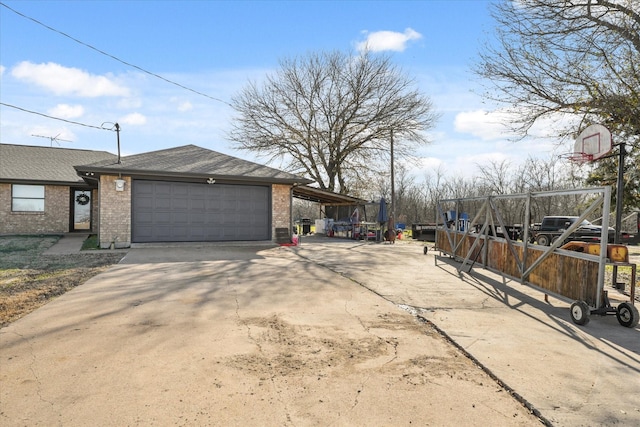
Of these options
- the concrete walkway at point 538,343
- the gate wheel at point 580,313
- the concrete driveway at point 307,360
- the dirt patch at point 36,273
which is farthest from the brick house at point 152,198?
the gate wheel at point 580,313

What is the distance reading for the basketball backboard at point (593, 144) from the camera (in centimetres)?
778

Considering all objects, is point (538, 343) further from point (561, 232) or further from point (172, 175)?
point (561, 232)

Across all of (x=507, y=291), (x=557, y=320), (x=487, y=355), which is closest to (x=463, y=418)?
(x=487, y=355)

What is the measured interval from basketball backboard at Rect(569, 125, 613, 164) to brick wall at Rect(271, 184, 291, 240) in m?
9.98

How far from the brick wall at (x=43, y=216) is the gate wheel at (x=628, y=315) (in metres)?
20.6

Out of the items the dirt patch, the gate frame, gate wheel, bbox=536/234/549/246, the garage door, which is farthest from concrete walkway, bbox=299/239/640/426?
gate wheel, bbox=536/234/549/246

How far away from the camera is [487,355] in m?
3.86

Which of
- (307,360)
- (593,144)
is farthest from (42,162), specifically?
(593,144)

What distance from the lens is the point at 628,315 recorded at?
5.12 meters

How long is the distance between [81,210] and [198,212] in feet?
28.1

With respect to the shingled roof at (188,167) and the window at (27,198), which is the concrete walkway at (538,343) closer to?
the shingled roof at (188,167)

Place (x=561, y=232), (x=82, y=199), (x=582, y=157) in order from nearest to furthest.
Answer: (x=582, y=157) → (x=561, y=232) → (x=82, y=199)

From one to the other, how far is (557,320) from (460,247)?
533 centimetres

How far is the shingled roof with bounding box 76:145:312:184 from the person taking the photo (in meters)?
12.8
